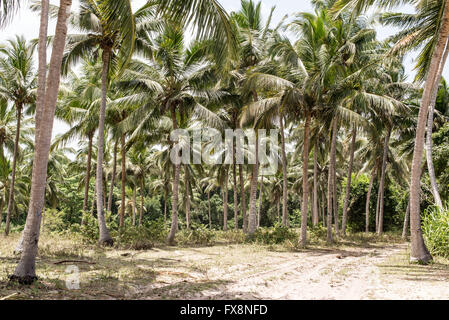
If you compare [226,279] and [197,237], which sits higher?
[226,279]

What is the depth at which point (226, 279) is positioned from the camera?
8.10m

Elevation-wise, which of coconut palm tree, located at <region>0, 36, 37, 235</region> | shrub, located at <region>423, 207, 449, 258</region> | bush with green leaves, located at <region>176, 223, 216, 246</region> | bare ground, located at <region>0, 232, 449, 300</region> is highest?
coconut palm tree, located at <region>0, 36, 37, 235</region>

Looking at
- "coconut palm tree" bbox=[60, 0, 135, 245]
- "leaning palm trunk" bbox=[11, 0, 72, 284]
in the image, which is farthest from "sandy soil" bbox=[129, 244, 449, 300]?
"coconut palm tree" bbox=[60, 0, 135, 245]

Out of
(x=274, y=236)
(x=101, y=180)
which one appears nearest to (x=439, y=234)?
(x=274, y=236)

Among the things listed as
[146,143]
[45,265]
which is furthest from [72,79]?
[45,265]

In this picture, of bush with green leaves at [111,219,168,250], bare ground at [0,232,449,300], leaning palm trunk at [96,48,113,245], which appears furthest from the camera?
bush with green leaves at [111,219,168,250]

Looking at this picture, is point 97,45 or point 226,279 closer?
point 226,279

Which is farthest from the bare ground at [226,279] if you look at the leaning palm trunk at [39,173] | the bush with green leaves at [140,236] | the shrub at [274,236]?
the shrub at [274,236]

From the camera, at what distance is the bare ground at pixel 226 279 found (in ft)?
20.5

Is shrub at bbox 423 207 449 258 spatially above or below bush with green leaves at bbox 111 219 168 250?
above

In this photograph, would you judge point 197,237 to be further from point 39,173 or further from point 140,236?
point 39,173

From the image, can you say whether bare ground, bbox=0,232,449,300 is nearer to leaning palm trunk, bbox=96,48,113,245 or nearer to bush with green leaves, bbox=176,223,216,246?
leaning palm trunk, bbox=96,48,113,245

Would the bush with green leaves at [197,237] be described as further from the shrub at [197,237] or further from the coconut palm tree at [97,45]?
the coconut palm tree at [97,45]

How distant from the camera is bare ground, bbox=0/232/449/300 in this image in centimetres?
625
